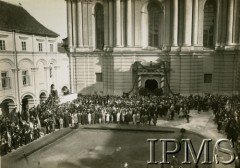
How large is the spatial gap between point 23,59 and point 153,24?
1737 centimetres

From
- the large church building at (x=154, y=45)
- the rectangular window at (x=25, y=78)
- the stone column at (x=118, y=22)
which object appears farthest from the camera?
the stone column at (x=118, y=22)

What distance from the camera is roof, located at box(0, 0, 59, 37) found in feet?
83.6

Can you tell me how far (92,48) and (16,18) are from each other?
11958mm

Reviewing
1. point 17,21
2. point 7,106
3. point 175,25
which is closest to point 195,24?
point 175,25

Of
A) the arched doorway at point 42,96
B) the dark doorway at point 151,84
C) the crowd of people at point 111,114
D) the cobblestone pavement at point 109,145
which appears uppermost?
the dark doorway at point 151,84

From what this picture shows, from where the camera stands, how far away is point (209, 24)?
33.8 meters

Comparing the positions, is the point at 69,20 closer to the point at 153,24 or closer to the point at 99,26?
the point at 99,26

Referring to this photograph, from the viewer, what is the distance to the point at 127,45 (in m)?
34.8

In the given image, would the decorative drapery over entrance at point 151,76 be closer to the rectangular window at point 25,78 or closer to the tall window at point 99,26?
the tall window at point 99,26

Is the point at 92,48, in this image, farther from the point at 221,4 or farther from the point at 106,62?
the point at 221,4

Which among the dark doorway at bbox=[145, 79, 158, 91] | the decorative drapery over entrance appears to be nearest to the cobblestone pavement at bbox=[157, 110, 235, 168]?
the decorative drapery over entrance

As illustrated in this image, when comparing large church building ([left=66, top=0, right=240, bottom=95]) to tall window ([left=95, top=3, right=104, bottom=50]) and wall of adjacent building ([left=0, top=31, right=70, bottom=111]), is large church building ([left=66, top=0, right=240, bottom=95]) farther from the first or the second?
wall of adjacent building ([left=0, top=31, right=70, bottom=111])

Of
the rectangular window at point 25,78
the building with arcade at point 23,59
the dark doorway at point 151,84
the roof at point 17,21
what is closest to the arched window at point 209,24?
the dark doorway at point 151,84

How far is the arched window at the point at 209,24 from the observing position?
33.5 meters
